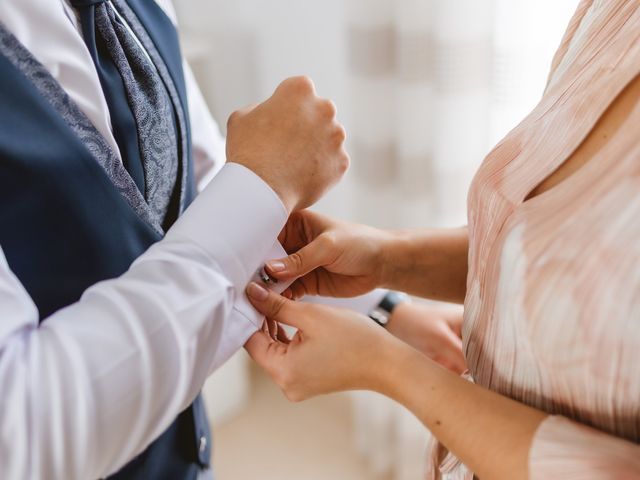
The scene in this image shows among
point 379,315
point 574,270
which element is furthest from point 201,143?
point 574,270

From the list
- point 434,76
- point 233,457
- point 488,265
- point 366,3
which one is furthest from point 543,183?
point 233,457

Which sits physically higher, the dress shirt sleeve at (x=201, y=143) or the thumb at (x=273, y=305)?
the dress shirt sleeve at (x=201, y=143)

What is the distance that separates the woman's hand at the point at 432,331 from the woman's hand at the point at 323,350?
0.37 m

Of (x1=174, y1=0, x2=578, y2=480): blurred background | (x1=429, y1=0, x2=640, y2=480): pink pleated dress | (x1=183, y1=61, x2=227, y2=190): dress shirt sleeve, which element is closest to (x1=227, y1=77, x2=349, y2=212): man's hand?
(x1=429, y1=0, x2=640, y2=480): pink pleated dress

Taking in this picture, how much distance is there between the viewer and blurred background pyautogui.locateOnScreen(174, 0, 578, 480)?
138 cm

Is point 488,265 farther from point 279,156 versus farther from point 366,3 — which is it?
point 366,3

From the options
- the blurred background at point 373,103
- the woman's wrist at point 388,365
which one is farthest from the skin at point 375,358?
the blurred background at point 373,103

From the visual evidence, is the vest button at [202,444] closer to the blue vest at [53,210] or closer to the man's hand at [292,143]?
the blue vest at [53,210]

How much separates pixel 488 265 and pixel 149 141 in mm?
460

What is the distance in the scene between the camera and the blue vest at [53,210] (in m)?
0.65

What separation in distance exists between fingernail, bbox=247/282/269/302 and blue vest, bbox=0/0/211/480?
5.6 inches

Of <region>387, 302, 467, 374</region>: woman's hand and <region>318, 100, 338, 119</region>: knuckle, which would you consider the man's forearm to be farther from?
<region>318, 100, 338, 119</region>: knuckle

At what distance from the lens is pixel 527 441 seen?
2.18 ft

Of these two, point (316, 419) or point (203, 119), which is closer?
point (203, 119)
